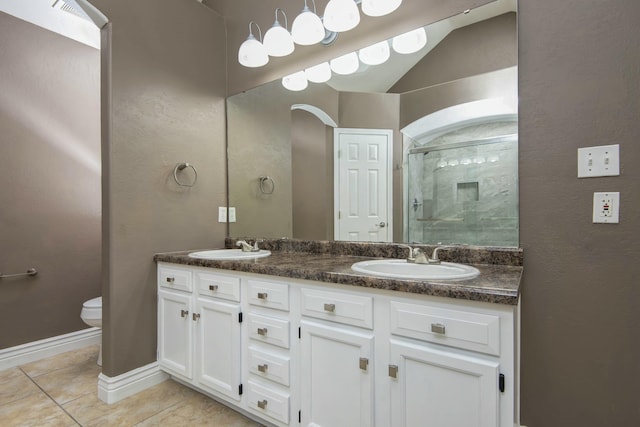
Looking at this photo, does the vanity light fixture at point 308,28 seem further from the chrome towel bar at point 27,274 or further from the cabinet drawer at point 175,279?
the chrome towel bar at point 27,274

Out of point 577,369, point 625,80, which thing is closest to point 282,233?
point 577,369

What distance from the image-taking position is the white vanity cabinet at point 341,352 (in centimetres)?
96

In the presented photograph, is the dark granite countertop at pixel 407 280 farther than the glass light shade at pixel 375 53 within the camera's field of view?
No

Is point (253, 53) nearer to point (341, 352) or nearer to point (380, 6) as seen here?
point (380, 6)

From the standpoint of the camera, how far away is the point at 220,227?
2369mm

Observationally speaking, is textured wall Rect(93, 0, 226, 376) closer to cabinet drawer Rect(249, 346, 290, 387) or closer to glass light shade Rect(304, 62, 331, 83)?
glass light shade Rect(304, 62, 331, 83)

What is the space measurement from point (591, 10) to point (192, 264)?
204cm

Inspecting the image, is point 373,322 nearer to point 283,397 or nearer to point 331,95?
point 283,397

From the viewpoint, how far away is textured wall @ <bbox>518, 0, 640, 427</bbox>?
3.72ft

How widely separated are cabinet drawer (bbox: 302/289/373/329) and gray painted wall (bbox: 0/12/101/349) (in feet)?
7.36

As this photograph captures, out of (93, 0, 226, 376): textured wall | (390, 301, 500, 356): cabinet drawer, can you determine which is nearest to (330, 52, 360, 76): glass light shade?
(93, 0, 226, 376): textured wall

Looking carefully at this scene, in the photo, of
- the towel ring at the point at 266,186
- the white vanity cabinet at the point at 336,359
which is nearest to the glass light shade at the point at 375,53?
the towel ring at the point at 266,186

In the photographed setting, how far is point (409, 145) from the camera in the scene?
1.65 m

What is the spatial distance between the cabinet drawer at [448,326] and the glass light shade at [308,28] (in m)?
1.43
